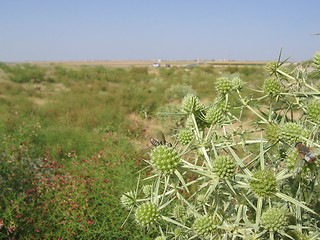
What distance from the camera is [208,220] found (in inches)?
46.3

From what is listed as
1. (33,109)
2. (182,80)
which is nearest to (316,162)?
(33,109)

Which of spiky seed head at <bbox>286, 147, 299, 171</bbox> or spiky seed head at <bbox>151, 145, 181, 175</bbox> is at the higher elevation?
spiky seed head at <bbox>286, 147, 299, 171</bbox>

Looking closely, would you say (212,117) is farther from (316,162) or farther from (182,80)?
(182,80)

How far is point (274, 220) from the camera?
3.48 feet

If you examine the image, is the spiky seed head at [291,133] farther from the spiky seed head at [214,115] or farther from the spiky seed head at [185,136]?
the spiky seed head at [185,136]

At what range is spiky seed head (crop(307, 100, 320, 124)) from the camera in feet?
4.08

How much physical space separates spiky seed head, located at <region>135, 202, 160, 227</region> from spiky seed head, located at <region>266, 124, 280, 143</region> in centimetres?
45

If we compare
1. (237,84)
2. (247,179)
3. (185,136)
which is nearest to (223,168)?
(247,179)

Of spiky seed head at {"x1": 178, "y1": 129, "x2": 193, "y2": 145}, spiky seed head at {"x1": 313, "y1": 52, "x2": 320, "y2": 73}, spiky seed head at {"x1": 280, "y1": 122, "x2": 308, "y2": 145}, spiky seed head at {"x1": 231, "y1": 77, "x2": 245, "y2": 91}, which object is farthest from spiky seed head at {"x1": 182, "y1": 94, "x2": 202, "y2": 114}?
spiky seed head at {"x1": 313, "y1": 52, "x2": 320, "y2": 73}

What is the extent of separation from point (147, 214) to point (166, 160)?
9.2 inches

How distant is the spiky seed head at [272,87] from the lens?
1461 mm

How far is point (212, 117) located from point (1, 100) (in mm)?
14838

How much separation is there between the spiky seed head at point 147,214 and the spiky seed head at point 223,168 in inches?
9.6

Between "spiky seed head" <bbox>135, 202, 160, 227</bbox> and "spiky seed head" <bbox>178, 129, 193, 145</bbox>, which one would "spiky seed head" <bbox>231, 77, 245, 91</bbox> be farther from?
"spiky seed head" <bbox>135, 202, 160, 227</bbox>
